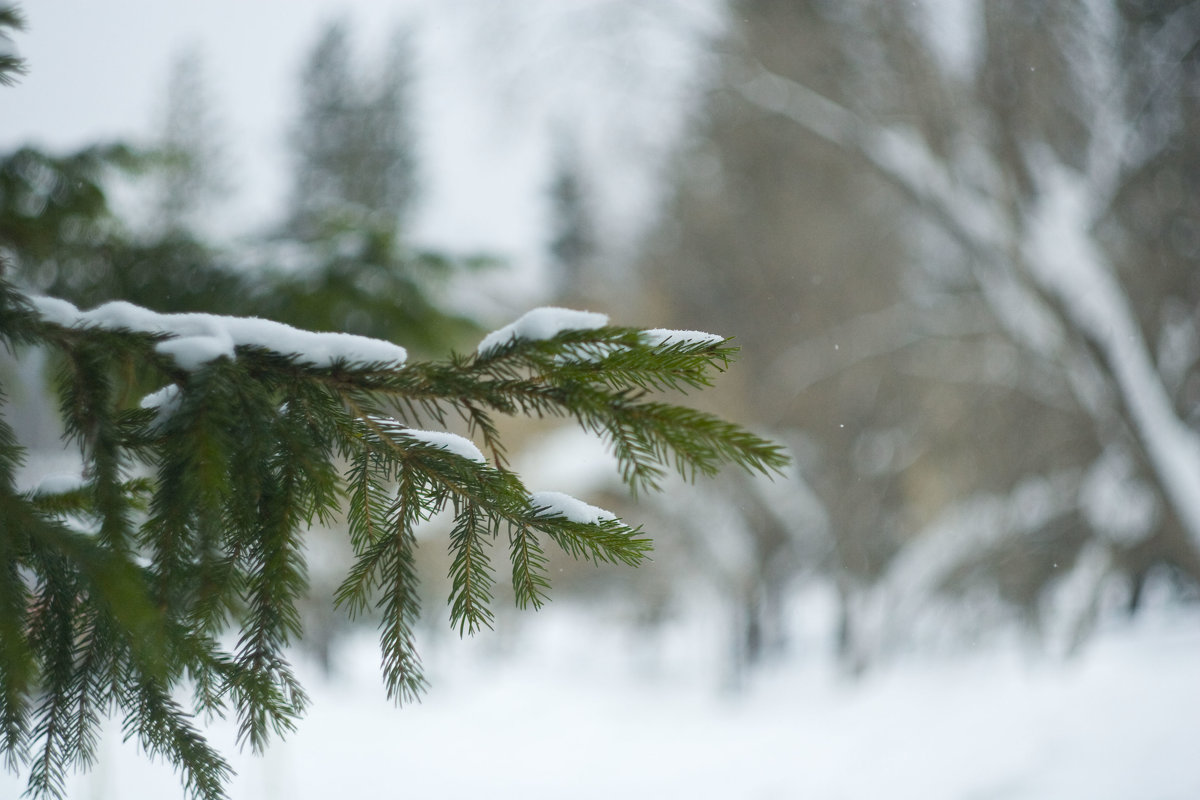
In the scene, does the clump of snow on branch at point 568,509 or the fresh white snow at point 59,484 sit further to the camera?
the fresh white snow at point 59,484

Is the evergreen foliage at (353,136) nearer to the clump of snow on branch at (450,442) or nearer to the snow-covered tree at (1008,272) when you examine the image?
the snow-covered tree at (1008,272)

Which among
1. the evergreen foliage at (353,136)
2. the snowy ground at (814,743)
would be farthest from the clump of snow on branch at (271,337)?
the evergreen foliage at (353,136)

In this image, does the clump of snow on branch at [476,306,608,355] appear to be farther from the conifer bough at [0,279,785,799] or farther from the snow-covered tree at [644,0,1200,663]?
the snow-covered tree at [644,0,1200,663]

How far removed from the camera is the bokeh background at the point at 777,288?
8.37 ft

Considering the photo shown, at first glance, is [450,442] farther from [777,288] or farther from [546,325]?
[777,288]

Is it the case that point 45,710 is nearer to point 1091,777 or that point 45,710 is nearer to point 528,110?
point 1091,777

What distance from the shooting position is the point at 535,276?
7930mm

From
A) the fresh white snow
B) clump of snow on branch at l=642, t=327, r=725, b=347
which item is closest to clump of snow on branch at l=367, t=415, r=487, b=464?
clump of snow on branch at l=642, t=327, r=725, b=347

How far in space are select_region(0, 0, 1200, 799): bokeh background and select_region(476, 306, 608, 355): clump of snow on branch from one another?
1049 mm

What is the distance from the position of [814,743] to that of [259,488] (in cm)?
440

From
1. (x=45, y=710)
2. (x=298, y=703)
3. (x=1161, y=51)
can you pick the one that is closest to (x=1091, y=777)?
(x=298, y=703)

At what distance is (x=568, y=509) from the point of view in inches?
32.3

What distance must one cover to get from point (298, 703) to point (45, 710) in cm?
31

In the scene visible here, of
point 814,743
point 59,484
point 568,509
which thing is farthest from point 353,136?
point 568,509
